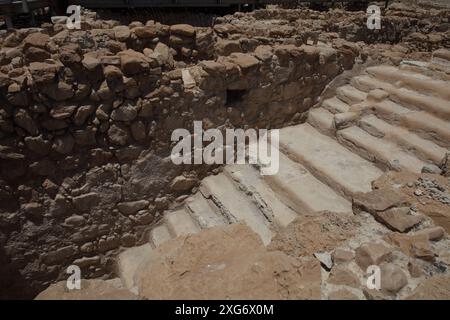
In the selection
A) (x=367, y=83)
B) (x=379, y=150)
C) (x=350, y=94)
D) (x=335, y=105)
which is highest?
(x=367, y=83)

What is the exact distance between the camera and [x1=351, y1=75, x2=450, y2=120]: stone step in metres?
3.90

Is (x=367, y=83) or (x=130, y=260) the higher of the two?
(x=367, y=83)

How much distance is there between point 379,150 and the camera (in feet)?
12.4

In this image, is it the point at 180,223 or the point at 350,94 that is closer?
the point at 180,223

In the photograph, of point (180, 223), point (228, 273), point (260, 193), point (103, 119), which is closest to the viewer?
point (228, 273)

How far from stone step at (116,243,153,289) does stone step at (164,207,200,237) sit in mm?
385

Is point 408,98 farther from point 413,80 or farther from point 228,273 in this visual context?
point 228,273

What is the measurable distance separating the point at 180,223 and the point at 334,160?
1.88 m

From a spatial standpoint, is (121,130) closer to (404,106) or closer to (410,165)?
(410,165)

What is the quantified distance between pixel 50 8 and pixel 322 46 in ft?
28.8

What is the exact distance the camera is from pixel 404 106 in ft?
13.8

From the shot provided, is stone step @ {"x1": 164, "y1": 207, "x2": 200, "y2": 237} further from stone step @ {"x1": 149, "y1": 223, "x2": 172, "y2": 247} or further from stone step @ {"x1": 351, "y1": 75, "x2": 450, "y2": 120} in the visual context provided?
stone step @ {"x1": 351, "y1": 75, "x2": 450, "y2": 120}

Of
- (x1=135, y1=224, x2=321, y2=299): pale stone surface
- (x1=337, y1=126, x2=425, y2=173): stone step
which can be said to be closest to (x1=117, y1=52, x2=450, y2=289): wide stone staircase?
(x1=337, y1=126, x2=425, y2=173): stone step

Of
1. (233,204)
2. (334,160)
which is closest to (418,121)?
(334,160)
